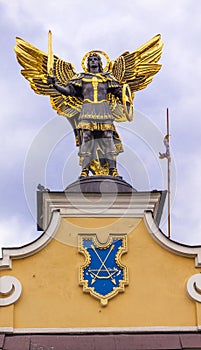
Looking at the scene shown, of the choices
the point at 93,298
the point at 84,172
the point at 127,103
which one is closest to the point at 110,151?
the point at 84,172

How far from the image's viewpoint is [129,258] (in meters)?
14.0

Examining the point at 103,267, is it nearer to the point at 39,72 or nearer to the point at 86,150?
the point at 86,150

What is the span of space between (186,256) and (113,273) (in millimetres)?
1029

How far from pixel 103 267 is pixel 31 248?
3.30 ft

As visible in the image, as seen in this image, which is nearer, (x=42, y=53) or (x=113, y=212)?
(x=113, y=212)

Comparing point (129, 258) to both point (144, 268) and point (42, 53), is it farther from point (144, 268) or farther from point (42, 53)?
point (42, 53)

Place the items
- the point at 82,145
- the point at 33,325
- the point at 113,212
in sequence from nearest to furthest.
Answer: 1. the point at 33,325
2. the point at 113,212
3. the point at 82,145

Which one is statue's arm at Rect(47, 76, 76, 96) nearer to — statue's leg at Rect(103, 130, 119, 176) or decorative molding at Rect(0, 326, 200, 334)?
statue's leg at Rect(103, 130, 119, 176)

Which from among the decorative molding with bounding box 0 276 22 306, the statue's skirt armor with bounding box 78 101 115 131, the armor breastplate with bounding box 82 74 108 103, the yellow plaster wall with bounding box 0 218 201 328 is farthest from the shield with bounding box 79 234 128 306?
the armor breastplate with bounding box 82 74 108 103

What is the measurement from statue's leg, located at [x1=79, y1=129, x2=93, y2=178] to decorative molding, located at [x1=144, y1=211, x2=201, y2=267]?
1597 mm

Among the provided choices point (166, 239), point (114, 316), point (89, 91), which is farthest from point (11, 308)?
point (89, 91)

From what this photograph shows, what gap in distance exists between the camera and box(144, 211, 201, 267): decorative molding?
46.0 ft

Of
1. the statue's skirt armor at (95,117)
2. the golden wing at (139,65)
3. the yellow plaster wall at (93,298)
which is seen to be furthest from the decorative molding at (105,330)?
the golden wing at (139,65)

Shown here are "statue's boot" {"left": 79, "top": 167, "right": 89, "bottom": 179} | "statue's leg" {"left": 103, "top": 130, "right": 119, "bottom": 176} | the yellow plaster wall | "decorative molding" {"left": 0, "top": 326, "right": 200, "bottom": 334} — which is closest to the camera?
"decorative molding" {"left": 0, "top": 326, "right": 200, "bottom": 334}
